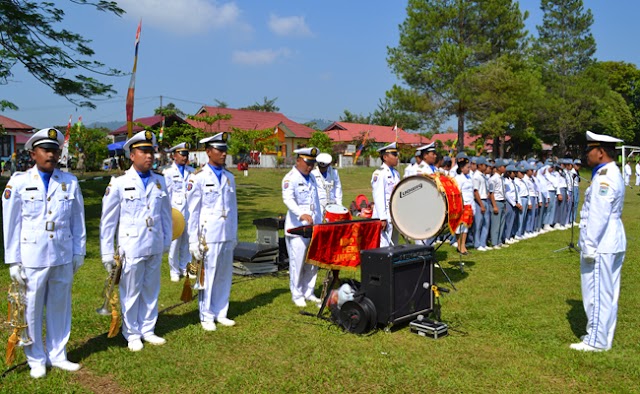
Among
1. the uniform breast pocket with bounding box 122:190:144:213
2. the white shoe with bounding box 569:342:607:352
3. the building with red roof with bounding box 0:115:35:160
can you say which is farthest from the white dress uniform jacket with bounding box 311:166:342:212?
the building with red roof with bounding box 0:115:35:160

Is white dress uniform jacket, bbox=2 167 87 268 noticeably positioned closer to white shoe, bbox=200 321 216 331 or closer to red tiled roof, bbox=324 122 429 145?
white shoe, bbox=200 321 216 331

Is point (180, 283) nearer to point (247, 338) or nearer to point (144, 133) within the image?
point (247, 338)

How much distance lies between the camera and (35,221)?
4934 millimetres

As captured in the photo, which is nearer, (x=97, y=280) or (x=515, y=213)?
(x=97, y=280)

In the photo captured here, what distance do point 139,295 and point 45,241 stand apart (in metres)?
1.24

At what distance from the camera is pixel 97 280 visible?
8883mm

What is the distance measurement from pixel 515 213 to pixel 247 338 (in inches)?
366

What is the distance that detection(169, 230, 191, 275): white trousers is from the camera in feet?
29.9

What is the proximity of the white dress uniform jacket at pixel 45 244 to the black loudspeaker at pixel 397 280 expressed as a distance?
10.1 feet

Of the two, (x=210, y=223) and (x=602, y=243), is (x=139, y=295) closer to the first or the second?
(x=210, y=223)

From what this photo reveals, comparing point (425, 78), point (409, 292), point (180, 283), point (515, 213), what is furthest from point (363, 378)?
point (425, 78)

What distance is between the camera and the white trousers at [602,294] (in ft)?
18.0

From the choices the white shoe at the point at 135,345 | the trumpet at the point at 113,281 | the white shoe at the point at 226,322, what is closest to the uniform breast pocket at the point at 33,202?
the trumpet at the point at 113,281

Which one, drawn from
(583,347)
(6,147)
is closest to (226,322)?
(583,347)
